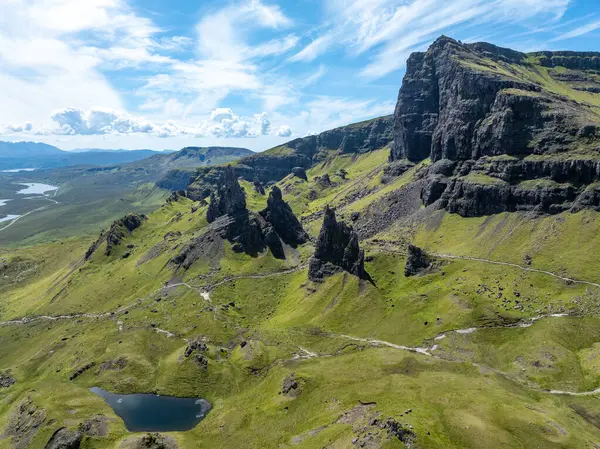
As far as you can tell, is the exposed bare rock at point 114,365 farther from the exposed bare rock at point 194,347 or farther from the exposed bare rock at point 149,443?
the exposed bare rock at point 149,443

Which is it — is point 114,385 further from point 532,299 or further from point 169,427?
point 532,299

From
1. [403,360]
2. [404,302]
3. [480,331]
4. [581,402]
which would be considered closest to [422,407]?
[403,360]

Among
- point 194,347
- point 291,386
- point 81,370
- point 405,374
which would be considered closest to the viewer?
point 405,374

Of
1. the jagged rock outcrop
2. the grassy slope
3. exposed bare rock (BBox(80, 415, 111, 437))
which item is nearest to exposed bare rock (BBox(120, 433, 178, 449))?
the grassy slope

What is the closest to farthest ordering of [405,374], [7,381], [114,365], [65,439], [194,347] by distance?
[65,439] < [405,374] < [194,347] < [114,365] < [7,381]

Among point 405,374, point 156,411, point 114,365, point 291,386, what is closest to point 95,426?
point 156,411

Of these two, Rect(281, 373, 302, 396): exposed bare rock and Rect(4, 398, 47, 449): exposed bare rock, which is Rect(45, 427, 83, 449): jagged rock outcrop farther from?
Rect(281, 373, 302, 396): exposed bare rock

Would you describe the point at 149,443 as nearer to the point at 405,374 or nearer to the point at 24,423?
the point at 24,423
